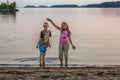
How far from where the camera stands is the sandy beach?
530 inches

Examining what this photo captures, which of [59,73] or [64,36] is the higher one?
[64,36]

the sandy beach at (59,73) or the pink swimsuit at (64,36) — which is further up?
the pink swimsuit at (64,36)

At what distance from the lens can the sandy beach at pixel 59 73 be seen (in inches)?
530

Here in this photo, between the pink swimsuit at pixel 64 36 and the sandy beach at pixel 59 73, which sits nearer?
the sandy beach at pixel 59 73

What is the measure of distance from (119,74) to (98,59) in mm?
12906

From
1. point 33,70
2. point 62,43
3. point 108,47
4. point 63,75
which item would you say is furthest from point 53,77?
point 108,47

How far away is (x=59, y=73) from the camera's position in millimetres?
14164

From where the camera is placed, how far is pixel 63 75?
13.8 m

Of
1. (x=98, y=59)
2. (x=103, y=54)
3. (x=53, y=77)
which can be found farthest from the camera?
(x=103, y=54)

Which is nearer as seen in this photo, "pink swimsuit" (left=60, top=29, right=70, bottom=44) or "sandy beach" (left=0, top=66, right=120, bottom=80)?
"sandy beach" (left=0, top=66, right=120, bottom=80)

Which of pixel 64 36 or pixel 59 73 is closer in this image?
pixel 59 73

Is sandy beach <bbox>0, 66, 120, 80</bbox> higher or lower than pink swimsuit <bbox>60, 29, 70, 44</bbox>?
lower

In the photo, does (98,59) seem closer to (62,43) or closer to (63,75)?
(62,43)

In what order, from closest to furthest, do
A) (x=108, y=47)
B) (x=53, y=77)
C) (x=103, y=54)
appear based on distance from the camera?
(x=53, y=77) < (x=103, y=54) < (x=108, y=47)
